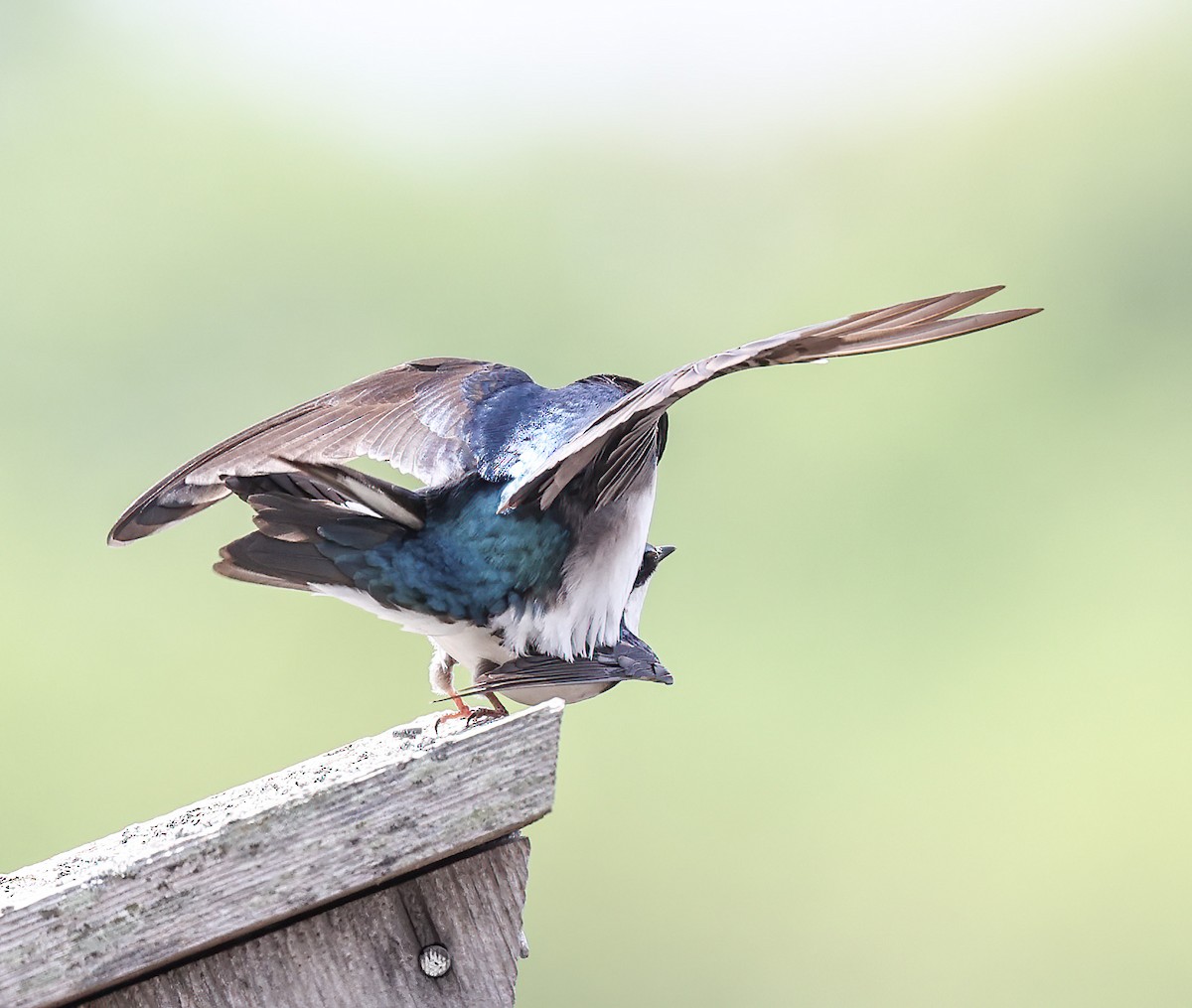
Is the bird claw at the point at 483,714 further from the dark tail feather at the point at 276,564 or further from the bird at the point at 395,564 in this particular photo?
the dark tail feather at the point at 276,564

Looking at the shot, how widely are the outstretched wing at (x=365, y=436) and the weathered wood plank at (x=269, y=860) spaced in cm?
56

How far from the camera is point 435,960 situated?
63.1 inches

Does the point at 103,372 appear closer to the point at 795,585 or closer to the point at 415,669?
the point at 415,669

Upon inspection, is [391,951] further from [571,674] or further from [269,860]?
[571,674]

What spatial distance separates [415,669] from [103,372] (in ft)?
6.89

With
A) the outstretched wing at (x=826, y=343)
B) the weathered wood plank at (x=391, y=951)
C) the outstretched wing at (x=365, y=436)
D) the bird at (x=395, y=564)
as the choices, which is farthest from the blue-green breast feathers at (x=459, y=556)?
the weathered wood plank at (x=391, y=951)

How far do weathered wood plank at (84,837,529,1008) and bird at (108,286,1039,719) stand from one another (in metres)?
0.45

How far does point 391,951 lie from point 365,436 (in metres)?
0.85

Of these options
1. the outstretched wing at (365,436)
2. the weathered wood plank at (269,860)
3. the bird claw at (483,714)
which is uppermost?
the outstretched wing at (365,436)

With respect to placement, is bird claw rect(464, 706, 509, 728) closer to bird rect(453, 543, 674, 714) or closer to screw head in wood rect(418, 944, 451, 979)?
bird rect(453, 543, 674, 714)

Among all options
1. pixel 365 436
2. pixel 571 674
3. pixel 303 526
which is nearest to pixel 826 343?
pixel 571 674

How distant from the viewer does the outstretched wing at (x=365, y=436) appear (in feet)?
6.72

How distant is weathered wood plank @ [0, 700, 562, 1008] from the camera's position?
1.45 meters

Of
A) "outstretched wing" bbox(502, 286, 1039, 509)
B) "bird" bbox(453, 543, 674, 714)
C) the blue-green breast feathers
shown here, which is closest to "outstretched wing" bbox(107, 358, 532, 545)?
the blue-green breast feathers
